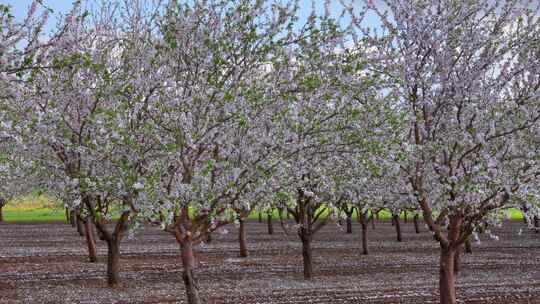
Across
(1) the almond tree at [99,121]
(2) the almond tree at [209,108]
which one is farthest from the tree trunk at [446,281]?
(1) the almond tree at [99,121]

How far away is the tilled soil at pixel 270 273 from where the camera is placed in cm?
2261

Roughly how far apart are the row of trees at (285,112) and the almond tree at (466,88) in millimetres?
46

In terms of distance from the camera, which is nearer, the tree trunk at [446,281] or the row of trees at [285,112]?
the row of trees at [285,112]

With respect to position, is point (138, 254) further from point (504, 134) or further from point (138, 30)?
point (504, 134)

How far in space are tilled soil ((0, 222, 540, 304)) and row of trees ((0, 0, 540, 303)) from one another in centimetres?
650

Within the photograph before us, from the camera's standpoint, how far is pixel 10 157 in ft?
65.6

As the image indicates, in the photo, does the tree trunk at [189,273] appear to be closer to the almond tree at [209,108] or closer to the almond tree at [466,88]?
the almond tree at [209,108]

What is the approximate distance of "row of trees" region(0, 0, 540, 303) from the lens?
1367 centimetres

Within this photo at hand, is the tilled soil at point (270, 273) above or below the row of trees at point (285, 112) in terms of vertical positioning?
below

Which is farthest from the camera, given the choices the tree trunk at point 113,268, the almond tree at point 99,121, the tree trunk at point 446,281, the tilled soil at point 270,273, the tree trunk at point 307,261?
the tree trunk at point 307,261

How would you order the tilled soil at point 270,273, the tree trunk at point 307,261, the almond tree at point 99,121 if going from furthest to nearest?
the tree trunk at point 307,261 < the tilled soil at point 270,273 < the almond tree at point 99,121

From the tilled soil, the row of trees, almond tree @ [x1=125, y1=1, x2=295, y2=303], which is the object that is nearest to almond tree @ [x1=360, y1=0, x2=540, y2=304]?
the row of trees

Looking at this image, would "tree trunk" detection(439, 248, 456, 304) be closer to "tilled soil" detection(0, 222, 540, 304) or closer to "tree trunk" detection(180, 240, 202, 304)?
"tilled soil" detection(0, 222, 540, 304)

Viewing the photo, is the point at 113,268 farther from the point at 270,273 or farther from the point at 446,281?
the point at 446,281
